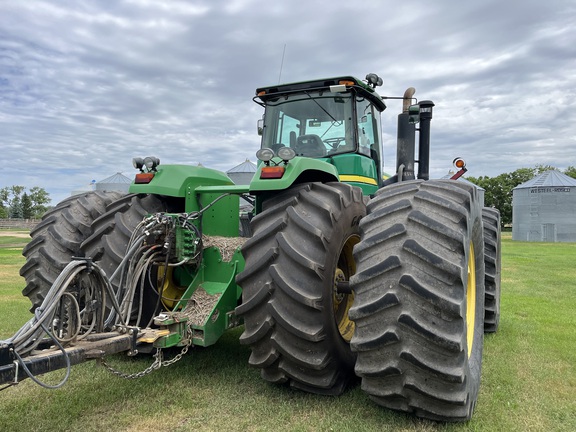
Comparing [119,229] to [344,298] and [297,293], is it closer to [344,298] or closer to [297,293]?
[297,293]

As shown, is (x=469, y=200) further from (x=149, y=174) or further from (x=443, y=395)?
(x=149, y=174)

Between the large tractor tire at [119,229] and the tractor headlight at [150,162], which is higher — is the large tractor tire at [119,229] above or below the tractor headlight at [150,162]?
below

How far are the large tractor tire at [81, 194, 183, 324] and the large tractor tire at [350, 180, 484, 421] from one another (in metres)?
1.87

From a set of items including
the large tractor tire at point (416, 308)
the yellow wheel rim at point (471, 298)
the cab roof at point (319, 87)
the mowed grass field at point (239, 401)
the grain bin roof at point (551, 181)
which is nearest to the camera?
the large tractor tire at point (416, 308)

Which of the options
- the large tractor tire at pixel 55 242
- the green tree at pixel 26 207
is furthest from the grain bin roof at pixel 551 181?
the green tree at pixel 26 207

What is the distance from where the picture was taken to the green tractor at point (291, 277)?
8.84 feet

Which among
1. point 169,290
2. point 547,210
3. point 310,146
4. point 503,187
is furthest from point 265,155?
point 503,187

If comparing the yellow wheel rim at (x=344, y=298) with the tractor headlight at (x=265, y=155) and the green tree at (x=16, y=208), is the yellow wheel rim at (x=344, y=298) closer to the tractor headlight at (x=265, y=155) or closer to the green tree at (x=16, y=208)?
the tractor headlight at (x=265, y=155)

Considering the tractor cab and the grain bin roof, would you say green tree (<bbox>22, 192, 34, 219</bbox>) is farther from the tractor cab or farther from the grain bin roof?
the tractor cab

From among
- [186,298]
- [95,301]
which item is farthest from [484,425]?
[95,301]

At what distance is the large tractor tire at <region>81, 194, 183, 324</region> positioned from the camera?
3.83 m

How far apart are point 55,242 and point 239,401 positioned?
8.38 ft

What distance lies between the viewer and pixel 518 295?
337 inches

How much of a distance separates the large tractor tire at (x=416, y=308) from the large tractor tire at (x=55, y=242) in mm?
3085
